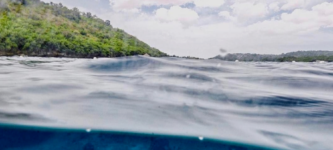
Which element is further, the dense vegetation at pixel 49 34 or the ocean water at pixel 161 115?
the dense vegetation at pixel 49 34

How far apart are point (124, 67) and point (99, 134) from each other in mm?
4442

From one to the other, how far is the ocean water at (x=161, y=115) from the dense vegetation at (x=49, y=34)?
163ft

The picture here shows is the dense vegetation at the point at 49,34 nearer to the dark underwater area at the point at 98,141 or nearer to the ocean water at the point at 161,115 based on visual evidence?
the ocean water at the point at 161,115

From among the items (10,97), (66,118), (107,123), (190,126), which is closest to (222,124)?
(190,126)

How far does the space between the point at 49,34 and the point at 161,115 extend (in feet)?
216

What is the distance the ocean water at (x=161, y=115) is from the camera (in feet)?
13.4

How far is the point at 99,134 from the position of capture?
4207 millimetres

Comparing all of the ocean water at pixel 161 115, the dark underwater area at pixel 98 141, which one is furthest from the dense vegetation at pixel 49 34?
the dark underwater area at pixel 98 141

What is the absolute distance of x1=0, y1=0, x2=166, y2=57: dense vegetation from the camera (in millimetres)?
51025

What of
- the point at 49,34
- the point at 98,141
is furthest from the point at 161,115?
the point at 49,34

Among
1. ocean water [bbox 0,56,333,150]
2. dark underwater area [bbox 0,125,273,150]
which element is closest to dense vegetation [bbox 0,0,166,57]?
ocean water [bbox 0,56,333,150]

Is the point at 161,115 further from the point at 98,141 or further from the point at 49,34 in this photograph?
the point at 49,34

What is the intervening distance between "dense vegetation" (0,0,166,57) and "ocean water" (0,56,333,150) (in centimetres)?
4974

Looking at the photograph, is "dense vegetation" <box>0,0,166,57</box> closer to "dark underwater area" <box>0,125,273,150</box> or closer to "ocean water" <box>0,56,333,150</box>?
"ocean water" <box>0,56,333,150</box>
